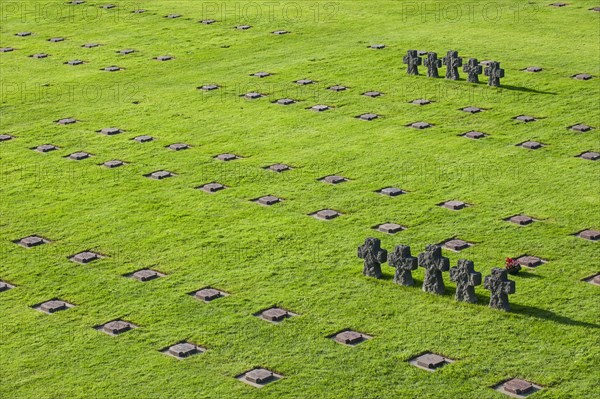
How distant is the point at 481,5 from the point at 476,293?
128ft

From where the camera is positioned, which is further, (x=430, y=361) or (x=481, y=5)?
(x=481, y=5)

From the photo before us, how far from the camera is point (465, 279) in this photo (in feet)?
105

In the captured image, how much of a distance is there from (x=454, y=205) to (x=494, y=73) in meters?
14.8

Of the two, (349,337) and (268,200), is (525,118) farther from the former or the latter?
(349,337)

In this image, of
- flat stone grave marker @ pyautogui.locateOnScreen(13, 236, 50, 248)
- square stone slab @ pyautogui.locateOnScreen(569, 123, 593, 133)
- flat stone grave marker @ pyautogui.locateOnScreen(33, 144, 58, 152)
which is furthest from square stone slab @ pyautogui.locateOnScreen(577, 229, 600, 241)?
flat stone grave marker @ pyautogui.locateOnScreen(33, 144, 58, 152)

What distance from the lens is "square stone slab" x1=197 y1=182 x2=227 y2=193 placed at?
41.4m

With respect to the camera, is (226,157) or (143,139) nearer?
(226,157)

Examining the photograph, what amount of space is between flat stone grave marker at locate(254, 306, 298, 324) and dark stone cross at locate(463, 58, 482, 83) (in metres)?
23.7

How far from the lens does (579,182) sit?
41.2 metres

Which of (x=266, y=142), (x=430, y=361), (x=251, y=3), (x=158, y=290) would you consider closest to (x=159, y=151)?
(x=266, y=142)

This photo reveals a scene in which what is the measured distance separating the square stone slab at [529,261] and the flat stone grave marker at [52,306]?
1146 centimetres

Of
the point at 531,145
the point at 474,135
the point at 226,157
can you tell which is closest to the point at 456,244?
the point at 531,145

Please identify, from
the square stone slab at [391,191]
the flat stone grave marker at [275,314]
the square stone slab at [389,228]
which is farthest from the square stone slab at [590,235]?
the flat stone grave marker at [275,314]

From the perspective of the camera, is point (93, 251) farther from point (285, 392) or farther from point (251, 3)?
point (251, 3)
